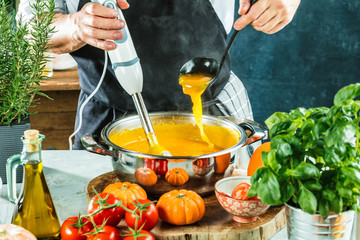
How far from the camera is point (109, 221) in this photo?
1020 mm

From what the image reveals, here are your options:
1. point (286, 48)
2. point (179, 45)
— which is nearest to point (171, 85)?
point (179, 45)

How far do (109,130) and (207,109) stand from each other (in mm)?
599

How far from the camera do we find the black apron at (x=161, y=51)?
1681 mm

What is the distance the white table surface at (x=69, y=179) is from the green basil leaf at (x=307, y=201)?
1.04ft

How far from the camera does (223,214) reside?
1150mm

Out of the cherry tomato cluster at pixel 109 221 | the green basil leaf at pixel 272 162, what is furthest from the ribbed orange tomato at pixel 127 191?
the green basil leaf at pixel 272 162

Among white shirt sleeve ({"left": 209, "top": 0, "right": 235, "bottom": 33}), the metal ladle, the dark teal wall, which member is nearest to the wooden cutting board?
the metal ladle

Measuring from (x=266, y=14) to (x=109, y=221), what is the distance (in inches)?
34.4

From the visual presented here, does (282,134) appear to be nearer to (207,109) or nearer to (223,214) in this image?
(223,214)

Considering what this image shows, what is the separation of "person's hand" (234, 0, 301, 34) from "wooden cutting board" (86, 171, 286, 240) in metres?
0.58

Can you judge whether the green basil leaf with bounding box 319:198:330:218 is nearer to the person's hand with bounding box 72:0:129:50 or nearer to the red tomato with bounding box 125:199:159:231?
the red tomato with bounding box 125:199:159:231

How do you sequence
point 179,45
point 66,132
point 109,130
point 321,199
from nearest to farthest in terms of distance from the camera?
point 321,199 → point 109,130 → point 179,45 → point 66,132

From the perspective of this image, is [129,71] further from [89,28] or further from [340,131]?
[340,131]

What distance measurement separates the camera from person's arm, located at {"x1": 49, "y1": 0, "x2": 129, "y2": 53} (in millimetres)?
1274
